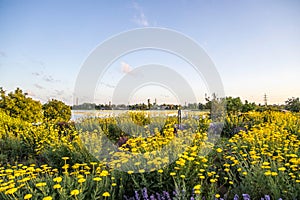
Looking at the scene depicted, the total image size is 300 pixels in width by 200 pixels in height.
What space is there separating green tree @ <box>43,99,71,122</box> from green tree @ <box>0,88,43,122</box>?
3718 mm

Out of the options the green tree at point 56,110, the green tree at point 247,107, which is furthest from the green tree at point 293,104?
the green tree at point 56,110

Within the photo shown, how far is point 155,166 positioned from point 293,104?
1756 centimetres

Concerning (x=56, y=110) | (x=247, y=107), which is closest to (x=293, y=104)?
(x=247, y=107)

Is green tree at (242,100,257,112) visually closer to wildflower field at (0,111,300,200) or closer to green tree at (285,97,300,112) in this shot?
green tree at (285,97,300,112)

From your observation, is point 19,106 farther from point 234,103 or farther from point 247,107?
point 247,107

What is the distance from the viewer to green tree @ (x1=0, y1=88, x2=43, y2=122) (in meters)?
10.4

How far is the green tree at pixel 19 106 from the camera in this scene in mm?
10383

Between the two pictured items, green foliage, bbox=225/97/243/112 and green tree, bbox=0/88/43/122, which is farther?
green foliage, bbox=225/97/243/112

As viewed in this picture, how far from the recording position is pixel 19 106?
10641 mm

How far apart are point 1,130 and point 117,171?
215 inches

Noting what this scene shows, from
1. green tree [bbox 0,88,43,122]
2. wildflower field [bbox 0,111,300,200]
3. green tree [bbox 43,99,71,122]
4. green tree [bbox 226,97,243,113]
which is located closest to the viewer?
wildflower field [bbox 0,111,300,200]

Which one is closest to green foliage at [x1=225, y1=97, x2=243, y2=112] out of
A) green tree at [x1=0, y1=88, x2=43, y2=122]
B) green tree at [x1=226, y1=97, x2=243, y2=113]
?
green tree at [x1=226, y1=97, x2=243, y2=113]

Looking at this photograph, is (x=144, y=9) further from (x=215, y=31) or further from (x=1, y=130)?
(x=1, y=130)

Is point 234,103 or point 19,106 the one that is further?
point 234,103
